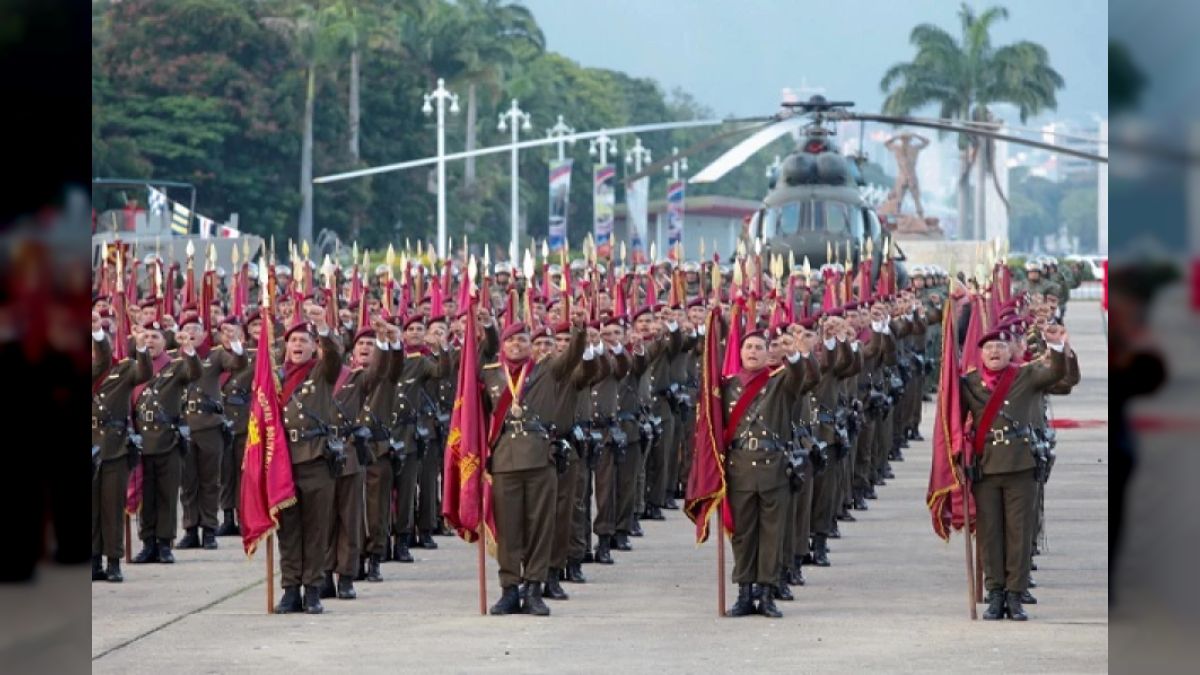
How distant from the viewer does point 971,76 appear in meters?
105

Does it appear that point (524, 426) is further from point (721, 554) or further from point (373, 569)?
point (373, 569)

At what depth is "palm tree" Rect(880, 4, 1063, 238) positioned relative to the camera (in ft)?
337

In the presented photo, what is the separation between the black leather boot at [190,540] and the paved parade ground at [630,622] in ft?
0.73

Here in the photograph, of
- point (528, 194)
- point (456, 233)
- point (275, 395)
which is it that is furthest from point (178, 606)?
point (528, 194)

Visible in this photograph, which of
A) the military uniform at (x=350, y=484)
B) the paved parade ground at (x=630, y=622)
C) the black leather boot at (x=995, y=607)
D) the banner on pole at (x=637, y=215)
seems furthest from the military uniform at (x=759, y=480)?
the banner on pole at (x=637, y=215)

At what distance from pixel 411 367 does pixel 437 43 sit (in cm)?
6621

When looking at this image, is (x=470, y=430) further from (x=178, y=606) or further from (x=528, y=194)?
(x=528, y=194)

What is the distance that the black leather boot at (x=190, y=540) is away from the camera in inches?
603

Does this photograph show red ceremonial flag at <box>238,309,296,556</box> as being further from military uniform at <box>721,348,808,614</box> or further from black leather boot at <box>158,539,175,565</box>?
black leather boot at <box>158,539,175,565</box>

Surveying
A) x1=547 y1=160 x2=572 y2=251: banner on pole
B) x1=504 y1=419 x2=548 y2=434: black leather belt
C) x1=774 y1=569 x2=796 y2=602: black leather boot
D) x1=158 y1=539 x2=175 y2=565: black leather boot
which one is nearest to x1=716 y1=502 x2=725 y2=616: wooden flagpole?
x1=774 y1=569 x2=796 y2=602: black leather boot

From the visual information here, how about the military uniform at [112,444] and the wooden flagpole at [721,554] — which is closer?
the wooden flagpole at [721,554]

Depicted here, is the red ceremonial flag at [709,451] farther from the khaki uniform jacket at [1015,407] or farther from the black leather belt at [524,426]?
the khaki uniform jacket at [1015,407]

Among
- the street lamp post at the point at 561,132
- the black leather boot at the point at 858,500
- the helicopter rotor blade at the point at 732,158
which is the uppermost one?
the street lamp post at the point at 561,132

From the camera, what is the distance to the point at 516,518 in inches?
450
